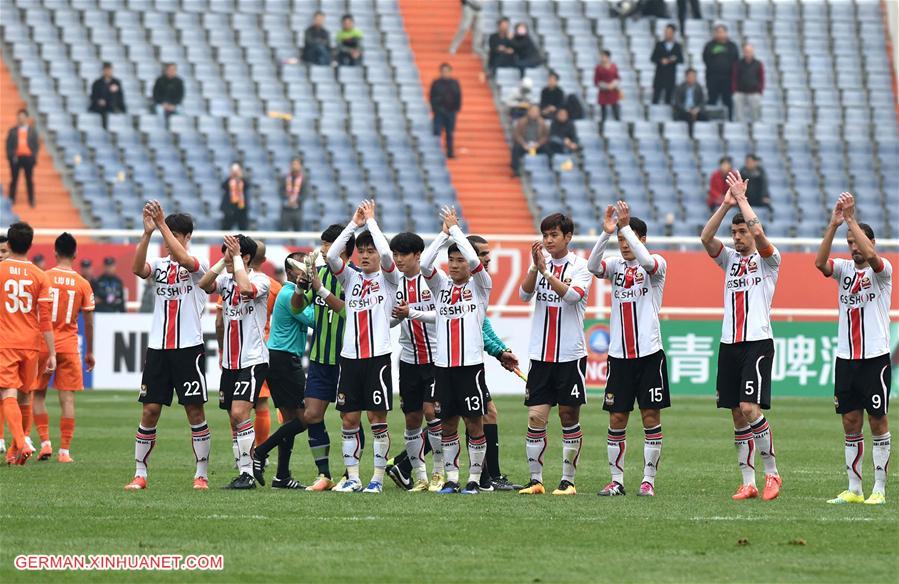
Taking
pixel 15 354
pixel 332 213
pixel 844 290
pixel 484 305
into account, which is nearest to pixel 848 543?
pixel 844 290

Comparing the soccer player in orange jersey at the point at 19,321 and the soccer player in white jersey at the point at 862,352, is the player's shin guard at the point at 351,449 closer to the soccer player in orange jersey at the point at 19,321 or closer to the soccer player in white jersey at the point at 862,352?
the soccer player in orange jersey at the point at 19,321

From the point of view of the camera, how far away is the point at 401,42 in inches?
1496

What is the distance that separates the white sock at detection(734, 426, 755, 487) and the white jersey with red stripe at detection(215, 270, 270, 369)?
4.08m

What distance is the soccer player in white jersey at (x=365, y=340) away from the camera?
12.8m

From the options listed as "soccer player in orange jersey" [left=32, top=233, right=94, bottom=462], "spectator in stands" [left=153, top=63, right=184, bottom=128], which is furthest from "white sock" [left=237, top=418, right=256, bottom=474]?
"spectator in stands" [left=153, top=63, right=184, bottom=128]

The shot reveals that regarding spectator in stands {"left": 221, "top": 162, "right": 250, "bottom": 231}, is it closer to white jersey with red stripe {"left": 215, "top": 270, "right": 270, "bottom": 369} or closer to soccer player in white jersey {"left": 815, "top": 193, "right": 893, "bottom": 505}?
white jersey with red stripe {"left": 215, "top": 270, "right": 270, "bottom": 369}

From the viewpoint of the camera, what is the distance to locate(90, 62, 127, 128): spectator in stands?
32781 millimetres

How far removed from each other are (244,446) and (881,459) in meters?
5.25

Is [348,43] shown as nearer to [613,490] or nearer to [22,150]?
[22,150]

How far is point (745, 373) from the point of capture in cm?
1242

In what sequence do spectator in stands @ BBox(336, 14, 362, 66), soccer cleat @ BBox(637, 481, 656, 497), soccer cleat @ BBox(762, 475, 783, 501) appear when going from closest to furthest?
1. soccer cleat @ BBox(762, 475, 783, 501)
2. soccer cleat @ BBox(637, 481, 656, 497)
3. spectator in stands @ BBox(336, 14, 362, 66)

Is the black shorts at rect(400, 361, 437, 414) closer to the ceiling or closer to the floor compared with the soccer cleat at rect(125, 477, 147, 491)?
closer to the ceiling

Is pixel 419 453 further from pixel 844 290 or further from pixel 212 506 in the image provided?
pixel 844 290

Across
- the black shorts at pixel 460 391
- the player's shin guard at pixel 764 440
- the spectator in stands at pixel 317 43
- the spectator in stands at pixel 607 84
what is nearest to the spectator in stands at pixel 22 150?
the spectator in stands at pixel 317 43
